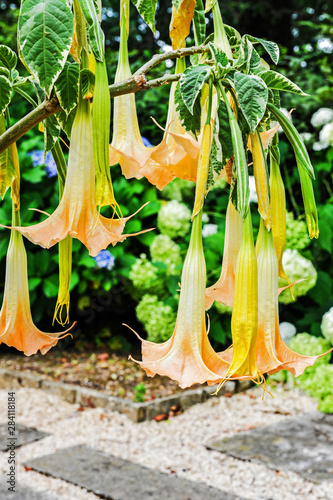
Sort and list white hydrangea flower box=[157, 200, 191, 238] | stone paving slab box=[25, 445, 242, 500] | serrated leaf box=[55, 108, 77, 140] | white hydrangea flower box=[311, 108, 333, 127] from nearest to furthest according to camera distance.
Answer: serrated leaf box=[55, 108, 77, 140] → stone paving slab box=[25, 445, 242, 500] → white hydrangea flower box=[157, 200, 191, 238] → white hydrangea flower box=[311, 108, 333, 127]

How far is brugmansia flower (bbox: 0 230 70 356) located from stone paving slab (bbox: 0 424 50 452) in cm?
159

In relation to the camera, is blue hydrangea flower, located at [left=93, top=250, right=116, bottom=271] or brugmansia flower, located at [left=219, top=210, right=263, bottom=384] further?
blue hydrangea flower, located at [left=93, top=250, right=116, bottom=271]

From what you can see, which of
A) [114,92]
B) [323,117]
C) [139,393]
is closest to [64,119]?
[114,92]

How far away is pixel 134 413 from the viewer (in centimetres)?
238

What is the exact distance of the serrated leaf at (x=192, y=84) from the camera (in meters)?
0.52

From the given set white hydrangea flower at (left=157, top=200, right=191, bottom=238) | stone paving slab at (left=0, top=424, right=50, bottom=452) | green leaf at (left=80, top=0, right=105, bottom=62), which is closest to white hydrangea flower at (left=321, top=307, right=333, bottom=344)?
white hydrangea flower at (left=157, top=200, right=191, bottom=238)

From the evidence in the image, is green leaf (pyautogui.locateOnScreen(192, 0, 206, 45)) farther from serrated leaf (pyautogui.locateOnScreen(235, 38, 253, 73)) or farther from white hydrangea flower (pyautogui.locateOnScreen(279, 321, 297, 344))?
white hydrangea flower (pyautogui.locateOnScreen(279, 321, 297, 344))

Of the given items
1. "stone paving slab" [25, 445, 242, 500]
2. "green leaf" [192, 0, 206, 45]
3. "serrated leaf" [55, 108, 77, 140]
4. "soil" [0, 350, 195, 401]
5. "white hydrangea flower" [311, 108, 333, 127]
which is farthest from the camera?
"white hydrangea flower" [311, 108, 333, 127]

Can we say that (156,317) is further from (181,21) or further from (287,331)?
(181,21)

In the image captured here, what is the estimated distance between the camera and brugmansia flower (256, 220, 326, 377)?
1.67 ft

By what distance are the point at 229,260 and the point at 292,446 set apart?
5.73ft

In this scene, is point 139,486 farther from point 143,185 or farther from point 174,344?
point 143,185

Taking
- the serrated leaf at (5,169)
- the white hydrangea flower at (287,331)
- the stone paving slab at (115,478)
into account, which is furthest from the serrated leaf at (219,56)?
the white hydrangea flower at (287,331)

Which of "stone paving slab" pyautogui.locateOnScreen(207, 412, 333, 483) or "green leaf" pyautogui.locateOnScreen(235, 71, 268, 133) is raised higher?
"green leaf" pyautogui.locateOnScreen(235, 71, 268, 133)
